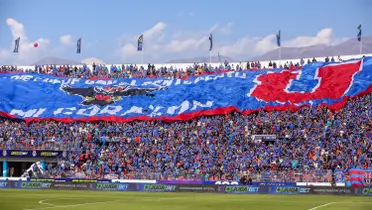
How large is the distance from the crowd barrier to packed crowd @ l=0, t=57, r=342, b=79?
27.3 metres

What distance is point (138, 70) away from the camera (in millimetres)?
90125

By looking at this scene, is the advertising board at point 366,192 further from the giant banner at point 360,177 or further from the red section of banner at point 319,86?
the red section of banner at point 319,86

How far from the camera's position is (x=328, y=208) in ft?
108

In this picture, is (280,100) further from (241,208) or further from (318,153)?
(241,208)

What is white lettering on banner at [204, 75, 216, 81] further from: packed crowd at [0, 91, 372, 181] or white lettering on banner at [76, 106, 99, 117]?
white lettering on banner at [76, 106, 99, 117]

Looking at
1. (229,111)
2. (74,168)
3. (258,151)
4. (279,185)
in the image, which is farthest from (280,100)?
(74,168)

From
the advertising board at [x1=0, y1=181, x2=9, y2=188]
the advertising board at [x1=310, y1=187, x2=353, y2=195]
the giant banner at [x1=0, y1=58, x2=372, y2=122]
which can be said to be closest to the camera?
the advertising board at [x1=310, y1=187, x2=353, y2=195]

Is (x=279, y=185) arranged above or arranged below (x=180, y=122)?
below

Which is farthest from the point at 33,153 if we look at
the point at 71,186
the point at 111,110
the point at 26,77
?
the point at 26,77

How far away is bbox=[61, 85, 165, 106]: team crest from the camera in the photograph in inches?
3270

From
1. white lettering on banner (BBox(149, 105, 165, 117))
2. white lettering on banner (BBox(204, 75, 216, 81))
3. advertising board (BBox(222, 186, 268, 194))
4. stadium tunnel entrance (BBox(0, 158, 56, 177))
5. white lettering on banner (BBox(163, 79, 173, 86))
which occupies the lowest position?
advertising board (BBox(222, 186, 268, 194))

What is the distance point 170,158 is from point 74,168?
1083 cm

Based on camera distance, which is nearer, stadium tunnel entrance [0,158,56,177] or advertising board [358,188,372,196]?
advertising board [358,188,372,196]

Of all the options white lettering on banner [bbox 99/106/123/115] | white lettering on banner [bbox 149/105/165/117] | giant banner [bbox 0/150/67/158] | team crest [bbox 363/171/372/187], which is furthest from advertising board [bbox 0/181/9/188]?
team crest [bbox 363/171/372/187]
